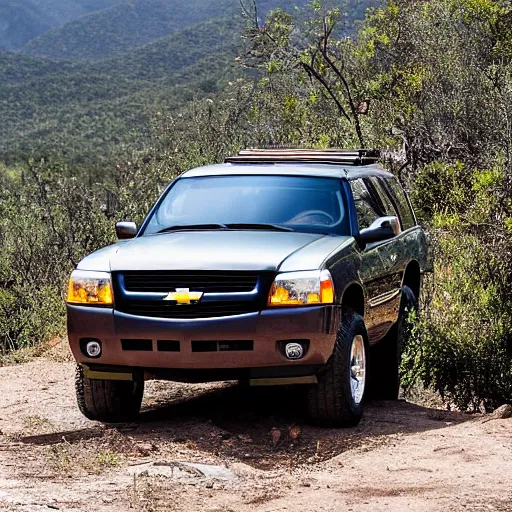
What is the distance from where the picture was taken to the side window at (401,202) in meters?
8.84

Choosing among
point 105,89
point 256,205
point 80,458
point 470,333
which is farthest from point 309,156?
point 105,89

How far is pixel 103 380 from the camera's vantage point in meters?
7.07

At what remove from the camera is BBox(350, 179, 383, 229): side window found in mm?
7688

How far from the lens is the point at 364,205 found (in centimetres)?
788

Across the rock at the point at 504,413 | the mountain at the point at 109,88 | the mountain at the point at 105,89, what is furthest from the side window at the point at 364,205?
the mountain at the point at 105,89

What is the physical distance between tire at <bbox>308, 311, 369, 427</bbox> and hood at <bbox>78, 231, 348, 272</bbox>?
49 centimetres

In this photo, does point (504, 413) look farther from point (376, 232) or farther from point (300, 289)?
point (300, 289)

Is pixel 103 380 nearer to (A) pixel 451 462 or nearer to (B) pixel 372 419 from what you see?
(B) pixel 372 419

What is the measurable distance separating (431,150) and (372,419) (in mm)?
11565

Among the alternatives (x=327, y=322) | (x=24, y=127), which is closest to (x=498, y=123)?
(x=327, y=322)

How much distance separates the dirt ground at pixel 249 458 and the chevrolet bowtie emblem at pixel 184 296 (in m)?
0.86

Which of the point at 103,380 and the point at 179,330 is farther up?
the point at 179,330

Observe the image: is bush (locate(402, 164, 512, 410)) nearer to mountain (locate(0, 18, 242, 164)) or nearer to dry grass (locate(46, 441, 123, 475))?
dry grass (locate(46, 441, 123, 475))

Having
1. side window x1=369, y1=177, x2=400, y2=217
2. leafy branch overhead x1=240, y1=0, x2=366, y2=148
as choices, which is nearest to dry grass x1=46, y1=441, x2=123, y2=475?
side window x1=369, y1=177, x2=400, y2=217
